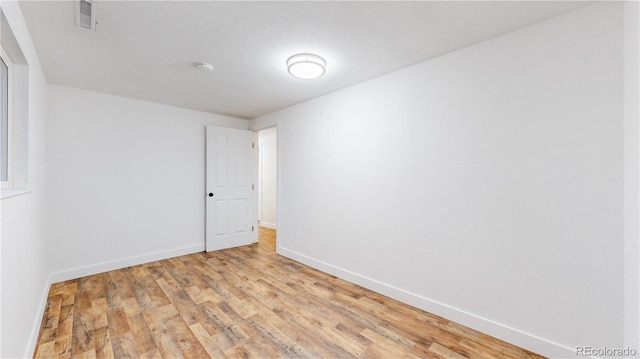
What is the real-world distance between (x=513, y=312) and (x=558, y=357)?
0.32 m

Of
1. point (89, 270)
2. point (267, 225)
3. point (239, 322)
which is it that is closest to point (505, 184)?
point (239, 322)

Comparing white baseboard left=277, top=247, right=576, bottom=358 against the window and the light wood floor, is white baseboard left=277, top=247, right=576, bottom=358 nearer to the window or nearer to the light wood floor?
the light wood floor

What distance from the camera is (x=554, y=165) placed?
1.73 m

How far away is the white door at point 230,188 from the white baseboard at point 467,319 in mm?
2067

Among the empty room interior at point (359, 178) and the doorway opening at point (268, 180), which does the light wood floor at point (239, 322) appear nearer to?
the empty room interior at point (359, 178)

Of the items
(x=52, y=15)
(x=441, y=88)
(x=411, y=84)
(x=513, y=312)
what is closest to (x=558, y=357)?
(x=513, y=312)

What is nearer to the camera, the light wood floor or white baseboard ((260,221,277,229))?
the light wood floor

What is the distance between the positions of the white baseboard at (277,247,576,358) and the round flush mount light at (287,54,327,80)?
7.32ft

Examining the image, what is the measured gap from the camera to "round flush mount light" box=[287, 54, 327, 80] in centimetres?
228

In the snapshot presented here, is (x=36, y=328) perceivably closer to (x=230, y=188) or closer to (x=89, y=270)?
(x=89, y=270)

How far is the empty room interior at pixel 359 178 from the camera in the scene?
160 centimetres

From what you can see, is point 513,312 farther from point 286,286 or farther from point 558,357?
point 286,286

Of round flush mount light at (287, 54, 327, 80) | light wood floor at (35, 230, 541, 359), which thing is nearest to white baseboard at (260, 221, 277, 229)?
light wood floor at (35, 230, 541, 359)

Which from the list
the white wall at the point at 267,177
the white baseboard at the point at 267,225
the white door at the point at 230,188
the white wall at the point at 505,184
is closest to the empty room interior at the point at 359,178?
the white wall at the point at 505,184
